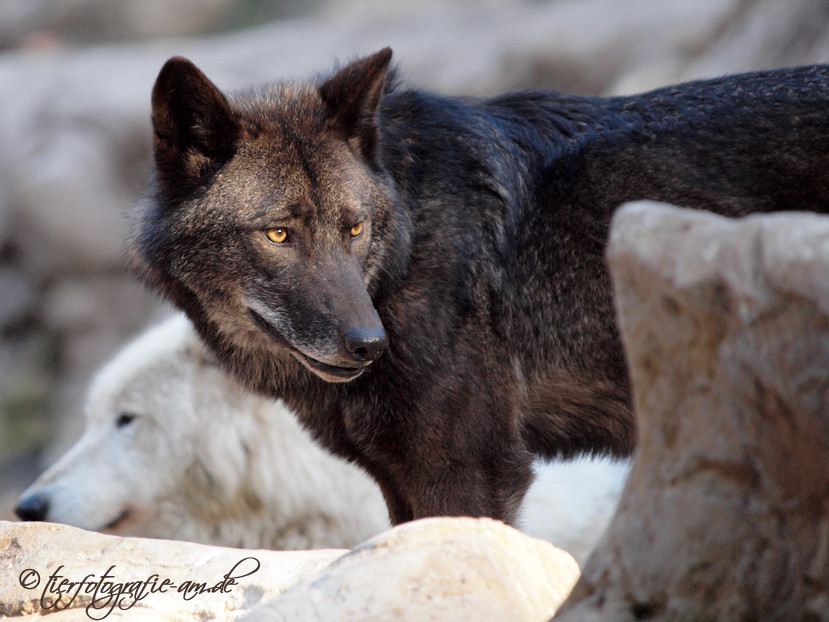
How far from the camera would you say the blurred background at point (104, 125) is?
11094 mm

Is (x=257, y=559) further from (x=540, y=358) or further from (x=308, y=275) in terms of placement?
(x=540, y=358)

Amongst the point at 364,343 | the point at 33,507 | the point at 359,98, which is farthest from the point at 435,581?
the point at 33,507

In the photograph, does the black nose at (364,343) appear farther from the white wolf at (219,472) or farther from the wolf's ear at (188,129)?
the white wolf at (219,472)

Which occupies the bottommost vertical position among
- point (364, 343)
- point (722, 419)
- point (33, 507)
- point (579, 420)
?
point (33, 507)

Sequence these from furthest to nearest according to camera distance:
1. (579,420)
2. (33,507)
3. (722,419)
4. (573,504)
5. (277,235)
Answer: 1. (573,504)
2. (33,507)
3. (579,420)
4. (277,235)
5. (722,419)

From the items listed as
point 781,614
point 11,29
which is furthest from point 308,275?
point 11,29

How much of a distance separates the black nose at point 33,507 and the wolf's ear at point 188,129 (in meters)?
2.28

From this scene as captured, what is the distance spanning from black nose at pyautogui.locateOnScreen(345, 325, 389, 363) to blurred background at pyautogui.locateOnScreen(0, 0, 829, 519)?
8123 millimetres

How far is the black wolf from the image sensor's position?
10.7 feet

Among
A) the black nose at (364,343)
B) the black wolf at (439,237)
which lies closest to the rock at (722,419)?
the black nose at (364,343)

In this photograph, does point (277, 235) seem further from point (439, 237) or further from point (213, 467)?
point (213, 467)

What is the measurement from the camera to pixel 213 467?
5023 mm

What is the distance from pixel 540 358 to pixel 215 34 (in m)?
14.9

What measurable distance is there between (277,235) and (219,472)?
221cm
